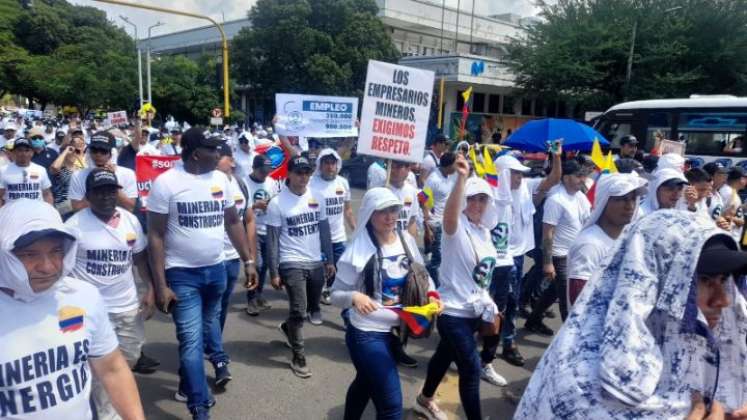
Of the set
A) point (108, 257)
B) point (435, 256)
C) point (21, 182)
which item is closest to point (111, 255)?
point (108, 257)

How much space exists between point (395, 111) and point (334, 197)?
5.26 ft

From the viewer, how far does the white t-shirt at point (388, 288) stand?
3170mm

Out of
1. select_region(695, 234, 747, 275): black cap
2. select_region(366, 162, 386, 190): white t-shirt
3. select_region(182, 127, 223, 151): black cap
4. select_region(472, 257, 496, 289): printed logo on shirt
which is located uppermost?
select_region(182, 127, 223, 151): black cap

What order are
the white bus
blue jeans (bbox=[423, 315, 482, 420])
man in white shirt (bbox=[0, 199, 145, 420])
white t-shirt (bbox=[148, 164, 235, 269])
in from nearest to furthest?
man in white shirt (bbox=[0, 199, 145, 420]) → blue jeans (bbox=[423, 315, 482, 420]) → white t-shirt (bbox=[148, 164, 235, 269]) → the white bus

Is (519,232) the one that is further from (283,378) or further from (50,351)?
(50,351)

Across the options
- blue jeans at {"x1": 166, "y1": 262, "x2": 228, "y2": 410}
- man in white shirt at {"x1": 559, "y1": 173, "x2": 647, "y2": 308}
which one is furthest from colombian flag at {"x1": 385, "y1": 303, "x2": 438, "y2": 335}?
blue jeans at {"x1": 166, "y1": 262, "x2": 228, "y2": 410}

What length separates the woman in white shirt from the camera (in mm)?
3447

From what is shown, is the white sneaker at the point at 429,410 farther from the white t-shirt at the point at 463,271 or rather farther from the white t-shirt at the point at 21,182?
the white t-shirt at the point at 21,182

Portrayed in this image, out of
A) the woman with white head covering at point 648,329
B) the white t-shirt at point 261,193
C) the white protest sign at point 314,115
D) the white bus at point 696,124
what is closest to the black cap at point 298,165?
the white t-shirt at point 261,193

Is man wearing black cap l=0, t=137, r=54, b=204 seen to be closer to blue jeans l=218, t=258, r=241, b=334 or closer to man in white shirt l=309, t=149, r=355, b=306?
blue jeans l=218, t=258, r=241, b=334

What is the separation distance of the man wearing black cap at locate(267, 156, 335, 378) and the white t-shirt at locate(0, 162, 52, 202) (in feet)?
12.2

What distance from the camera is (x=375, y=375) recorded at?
304 centimetres

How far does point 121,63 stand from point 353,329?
135ft

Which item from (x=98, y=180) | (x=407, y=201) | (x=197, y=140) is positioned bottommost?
(x=407, y=201)
